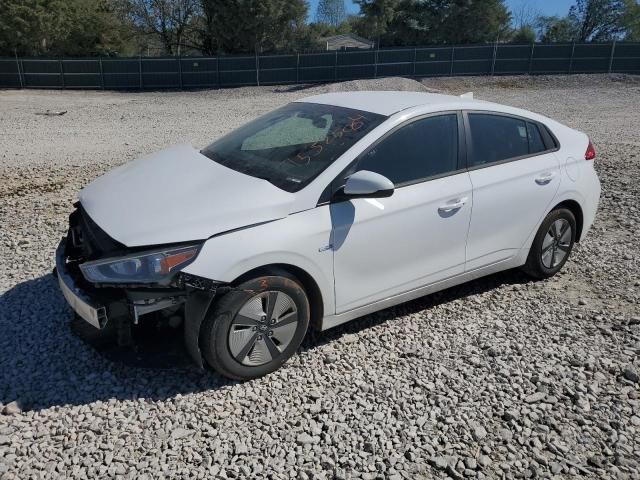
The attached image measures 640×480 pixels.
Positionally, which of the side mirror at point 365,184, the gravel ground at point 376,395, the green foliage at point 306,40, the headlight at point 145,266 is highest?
the green foliage at point 306,40

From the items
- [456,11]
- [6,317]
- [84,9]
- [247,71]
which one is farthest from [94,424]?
[456,11]

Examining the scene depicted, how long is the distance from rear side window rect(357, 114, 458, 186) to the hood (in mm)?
757

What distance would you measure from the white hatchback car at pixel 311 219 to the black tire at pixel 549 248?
24 mm

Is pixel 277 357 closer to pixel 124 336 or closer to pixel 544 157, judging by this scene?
pixel 124 336

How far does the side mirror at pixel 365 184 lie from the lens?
344 cm

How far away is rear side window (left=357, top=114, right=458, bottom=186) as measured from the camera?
12.4 feet

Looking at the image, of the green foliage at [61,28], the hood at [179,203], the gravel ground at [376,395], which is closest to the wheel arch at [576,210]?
the gravel ground at [376,395]

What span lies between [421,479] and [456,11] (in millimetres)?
45426

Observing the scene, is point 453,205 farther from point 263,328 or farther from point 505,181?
point 263,328

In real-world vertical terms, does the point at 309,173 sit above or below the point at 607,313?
above

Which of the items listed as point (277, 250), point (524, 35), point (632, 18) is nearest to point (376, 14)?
point (524, 35)

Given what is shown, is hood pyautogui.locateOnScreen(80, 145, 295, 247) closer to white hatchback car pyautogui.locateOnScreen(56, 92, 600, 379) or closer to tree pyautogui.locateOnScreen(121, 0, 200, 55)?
white hatchback car pyautogui.locateOnScreen(56, 92, 600, 379)

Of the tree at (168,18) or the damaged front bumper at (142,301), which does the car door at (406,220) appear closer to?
the damaged front bumper at (142,301)

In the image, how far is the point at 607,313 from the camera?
178 inches
